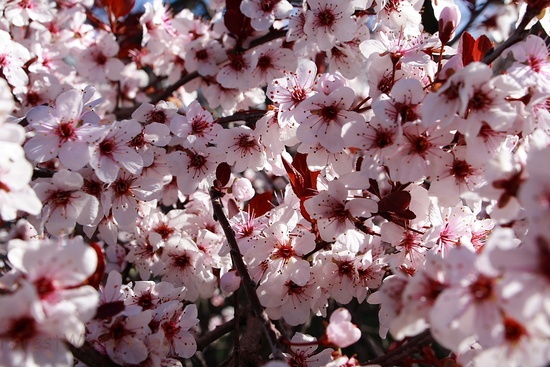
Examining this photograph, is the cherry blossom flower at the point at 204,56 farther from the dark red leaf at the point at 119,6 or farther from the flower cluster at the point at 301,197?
the dark red leaf at the point at 119,6

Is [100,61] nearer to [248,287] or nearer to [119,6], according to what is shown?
[119,6]

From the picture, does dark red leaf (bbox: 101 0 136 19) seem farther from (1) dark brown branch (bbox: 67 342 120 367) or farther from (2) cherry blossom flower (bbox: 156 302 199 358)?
(1) dark brown branch (bbox: 67 342 120 367)

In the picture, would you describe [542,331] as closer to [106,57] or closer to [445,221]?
[445,221]

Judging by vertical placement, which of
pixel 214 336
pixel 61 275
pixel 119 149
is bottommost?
pixel 214 336

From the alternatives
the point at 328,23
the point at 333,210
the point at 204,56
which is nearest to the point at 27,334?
the point at 333,210

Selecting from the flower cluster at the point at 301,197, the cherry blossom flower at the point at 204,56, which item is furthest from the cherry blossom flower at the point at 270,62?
the cherry blossom flower at the point at 204,56

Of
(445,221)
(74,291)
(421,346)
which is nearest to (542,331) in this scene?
(421,346)
